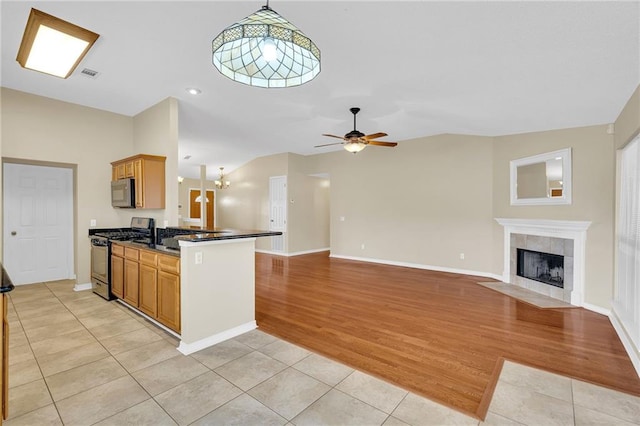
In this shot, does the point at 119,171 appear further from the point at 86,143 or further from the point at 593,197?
the point at 593,197

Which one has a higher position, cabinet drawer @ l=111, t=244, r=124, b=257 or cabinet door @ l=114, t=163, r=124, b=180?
cabinet door @ l=114, t=163, r=124, b=180

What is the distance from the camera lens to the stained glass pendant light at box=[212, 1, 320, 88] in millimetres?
1547

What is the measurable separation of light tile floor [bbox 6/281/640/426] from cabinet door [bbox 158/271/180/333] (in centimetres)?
20

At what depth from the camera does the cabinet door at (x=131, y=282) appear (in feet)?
11.6

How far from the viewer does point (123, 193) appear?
4395mm

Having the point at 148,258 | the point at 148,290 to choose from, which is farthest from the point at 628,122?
the point at 148,290

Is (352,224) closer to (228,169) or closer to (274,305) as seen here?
(274,305)

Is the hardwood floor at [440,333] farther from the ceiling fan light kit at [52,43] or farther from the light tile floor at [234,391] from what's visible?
the ceiling fan light kit at [52,43]

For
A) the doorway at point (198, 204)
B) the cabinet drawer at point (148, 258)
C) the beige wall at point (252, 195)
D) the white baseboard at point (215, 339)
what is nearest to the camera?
the white baseboard at point (215, 339)

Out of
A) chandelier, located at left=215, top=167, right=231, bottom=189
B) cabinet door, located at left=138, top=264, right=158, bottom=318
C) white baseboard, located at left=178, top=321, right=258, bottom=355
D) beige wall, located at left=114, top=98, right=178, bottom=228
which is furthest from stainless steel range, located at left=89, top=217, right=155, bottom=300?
chandelier, located at left=215, top=167, right=231, bottom=189

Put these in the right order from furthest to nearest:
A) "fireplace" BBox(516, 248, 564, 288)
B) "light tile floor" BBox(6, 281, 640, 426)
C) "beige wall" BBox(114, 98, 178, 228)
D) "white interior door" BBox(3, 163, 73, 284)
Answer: "white interior door" BBox(3, 163, 73, 284) → "fireplace" BBox(516, 248, 564, 288) → "beige wall" BBox(114, 98, 178, 228) → "light tile floor" BBox(6, 281, 640, 426)

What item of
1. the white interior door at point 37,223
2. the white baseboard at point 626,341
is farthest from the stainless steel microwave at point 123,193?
the white baseboard at point 626,341

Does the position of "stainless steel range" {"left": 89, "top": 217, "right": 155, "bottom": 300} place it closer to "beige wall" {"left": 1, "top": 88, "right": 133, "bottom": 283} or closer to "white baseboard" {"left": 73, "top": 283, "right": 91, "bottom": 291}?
"white baseboard" {"left": 73, "top": 283, "right": 91, "bottom": 291}

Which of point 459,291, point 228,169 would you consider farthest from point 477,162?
point 228,169
